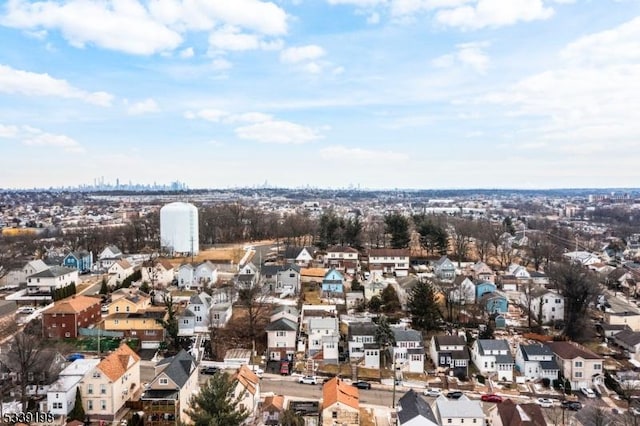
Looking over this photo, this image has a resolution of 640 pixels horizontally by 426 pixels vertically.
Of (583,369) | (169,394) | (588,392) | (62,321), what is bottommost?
(588,392)

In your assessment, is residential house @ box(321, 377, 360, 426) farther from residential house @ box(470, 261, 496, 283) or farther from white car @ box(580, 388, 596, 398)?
residential house @ box(470, 261, 496, 283)

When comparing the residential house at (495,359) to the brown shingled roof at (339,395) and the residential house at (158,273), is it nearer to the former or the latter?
the brown shingled roof at (339,395)

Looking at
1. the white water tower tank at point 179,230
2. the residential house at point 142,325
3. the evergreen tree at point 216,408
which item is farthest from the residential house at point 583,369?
the white water tower tank at point 179,230

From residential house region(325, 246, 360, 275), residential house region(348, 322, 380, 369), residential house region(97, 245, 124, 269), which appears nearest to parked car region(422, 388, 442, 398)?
Result: residential house region(348, 322, 380, 369)

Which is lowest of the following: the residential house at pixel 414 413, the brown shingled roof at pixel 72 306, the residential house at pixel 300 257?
the residential house at pixel 414 413

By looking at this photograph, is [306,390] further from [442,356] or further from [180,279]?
[180,279]

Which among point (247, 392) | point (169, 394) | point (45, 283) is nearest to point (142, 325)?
point (169, 394)

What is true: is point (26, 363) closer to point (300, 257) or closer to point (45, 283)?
point (45, 283)
